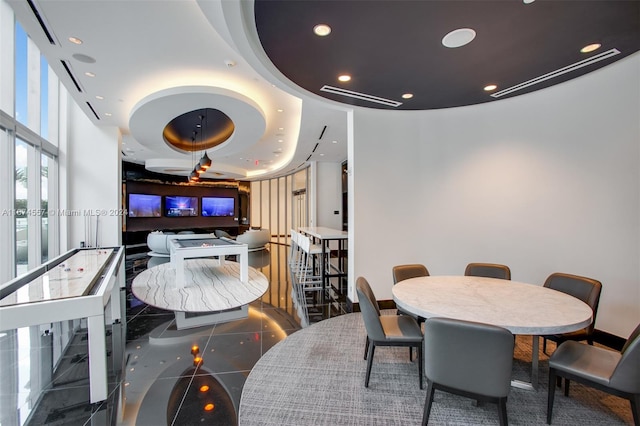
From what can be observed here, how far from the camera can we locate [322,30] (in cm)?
244

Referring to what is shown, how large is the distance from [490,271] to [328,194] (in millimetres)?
6930

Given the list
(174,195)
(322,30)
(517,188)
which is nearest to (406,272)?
(517,188)

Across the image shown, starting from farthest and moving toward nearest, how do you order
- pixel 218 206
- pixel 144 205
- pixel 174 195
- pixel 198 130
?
1. pixel 218 206
2. pixel 174 195
3. pixel 144 205
4. pixel 198 130

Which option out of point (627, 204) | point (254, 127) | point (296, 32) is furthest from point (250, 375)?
point (254, 127)

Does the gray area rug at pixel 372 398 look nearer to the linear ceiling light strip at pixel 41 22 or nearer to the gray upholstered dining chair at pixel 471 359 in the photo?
the gray upholstered dining chair at pixel 471 359

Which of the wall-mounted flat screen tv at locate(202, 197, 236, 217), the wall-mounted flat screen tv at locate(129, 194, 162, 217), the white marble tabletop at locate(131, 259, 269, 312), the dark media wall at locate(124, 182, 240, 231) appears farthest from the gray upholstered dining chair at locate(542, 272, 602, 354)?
the wall-mounted flat screen tv at locate(202, 197, 236, 217)

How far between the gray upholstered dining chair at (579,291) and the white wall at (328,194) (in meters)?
7.32

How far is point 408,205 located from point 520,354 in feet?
7.88

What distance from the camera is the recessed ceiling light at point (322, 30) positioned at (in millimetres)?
2389

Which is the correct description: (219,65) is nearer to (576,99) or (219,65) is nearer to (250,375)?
(250,375)

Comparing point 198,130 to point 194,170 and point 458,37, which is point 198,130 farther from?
point 458,37

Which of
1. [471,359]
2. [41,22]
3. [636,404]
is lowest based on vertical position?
[636,404]

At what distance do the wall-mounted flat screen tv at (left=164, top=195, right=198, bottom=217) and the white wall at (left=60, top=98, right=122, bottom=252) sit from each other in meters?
6.79

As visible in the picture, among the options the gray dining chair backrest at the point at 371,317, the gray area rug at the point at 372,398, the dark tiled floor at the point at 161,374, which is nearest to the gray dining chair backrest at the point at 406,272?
the gray area rug at the point at 372,398
